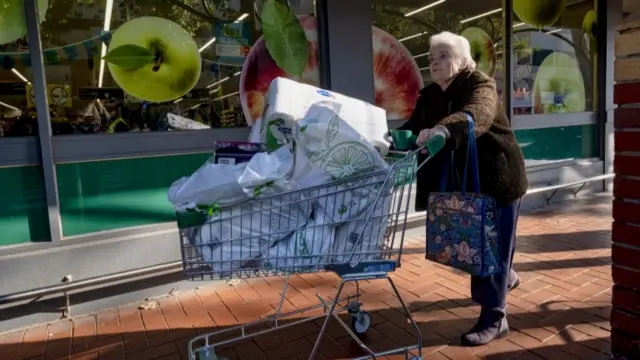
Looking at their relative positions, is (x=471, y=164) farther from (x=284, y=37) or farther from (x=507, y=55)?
(x=507, y=55)

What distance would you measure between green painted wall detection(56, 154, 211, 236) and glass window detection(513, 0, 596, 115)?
4226 millimetres

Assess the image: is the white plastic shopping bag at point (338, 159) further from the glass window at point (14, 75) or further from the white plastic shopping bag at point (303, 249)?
the glass window at point (14, 75)

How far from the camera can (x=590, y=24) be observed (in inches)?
266

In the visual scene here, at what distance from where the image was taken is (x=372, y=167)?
2125 millimetres

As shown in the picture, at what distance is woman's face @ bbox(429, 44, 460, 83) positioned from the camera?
101 inches

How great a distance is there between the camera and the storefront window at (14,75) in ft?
11.2

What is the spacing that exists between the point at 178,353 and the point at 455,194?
5.92 feet

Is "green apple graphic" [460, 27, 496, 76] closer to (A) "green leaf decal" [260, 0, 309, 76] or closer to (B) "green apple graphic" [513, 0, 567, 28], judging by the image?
(B) "green apple graphic" [513, 0, 567, 28]

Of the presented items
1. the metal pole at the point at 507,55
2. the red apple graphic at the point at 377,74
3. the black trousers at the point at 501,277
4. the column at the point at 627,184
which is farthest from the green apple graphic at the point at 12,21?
the metal pole at the point at 507,55

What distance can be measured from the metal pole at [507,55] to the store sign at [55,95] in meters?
4.62

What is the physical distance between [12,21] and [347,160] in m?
2.78

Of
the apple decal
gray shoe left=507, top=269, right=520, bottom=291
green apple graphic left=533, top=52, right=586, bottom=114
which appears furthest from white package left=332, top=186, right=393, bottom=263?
green apple graphic left=533, top=52, right=586, bottom=114

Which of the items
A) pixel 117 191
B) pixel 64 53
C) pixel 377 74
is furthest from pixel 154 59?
pixel 377 74

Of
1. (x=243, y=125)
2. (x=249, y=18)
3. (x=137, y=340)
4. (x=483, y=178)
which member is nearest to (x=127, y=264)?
(x=137, y=340)
